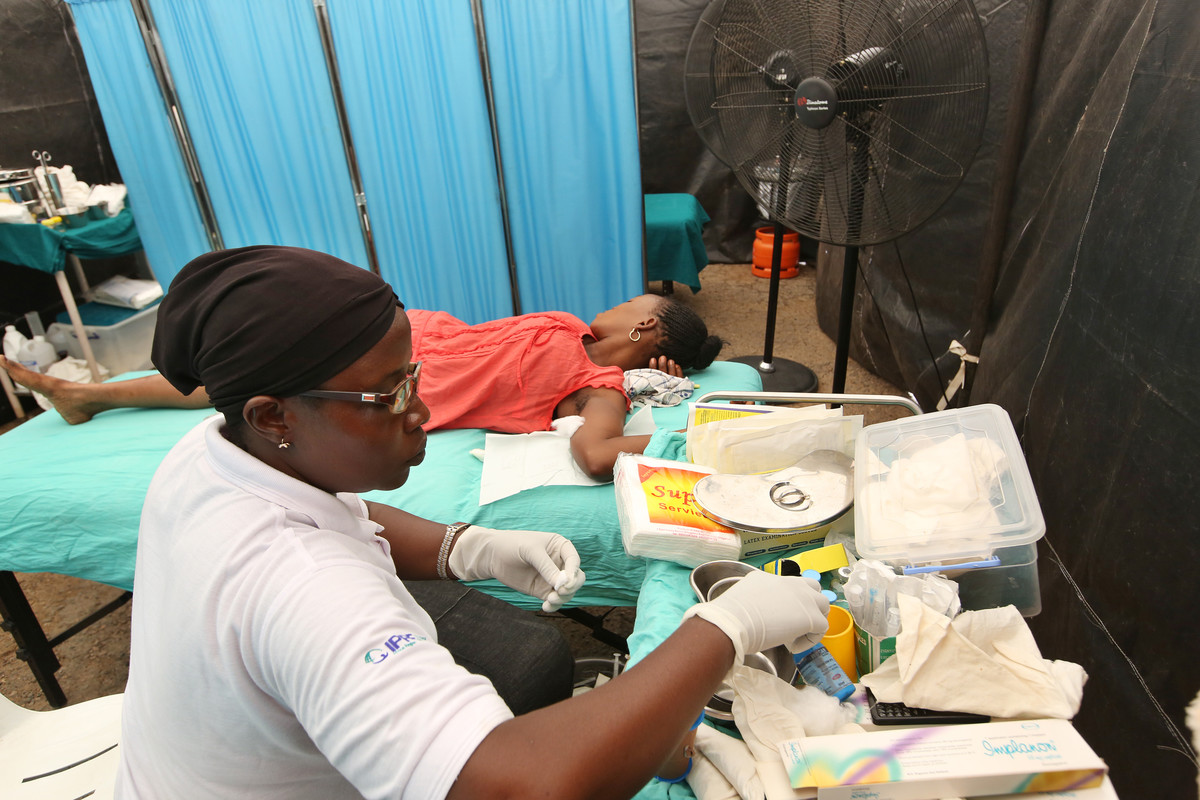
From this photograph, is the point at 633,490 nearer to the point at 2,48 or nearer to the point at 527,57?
the point at 527,57

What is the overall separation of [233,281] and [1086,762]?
3.55 ft

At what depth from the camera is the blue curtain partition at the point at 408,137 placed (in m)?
3.47

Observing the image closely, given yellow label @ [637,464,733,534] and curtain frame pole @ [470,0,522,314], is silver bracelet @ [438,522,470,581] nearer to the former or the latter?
yellow label @ [637,464,733,534]

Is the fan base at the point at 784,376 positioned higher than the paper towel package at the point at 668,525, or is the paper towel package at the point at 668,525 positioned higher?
the paper towel package at the point at 668,525

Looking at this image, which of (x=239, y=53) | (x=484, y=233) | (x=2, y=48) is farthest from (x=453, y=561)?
(x=2, y=48)

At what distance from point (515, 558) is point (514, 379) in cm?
94

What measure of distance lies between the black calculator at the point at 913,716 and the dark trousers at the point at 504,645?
728mm

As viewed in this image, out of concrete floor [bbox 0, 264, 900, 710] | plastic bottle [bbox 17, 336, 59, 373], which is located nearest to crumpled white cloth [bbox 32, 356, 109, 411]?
plastic bottle [bbox 17, 336, 59, 373]

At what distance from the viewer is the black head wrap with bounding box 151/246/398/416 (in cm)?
80

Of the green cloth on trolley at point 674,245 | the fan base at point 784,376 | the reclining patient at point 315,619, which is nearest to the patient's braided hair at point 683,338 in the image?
the fan base at point 784,376

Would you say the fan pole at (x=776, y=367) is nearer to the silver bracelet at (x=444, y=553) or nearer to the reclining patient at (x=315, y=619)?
the silver bracelet at (x=444, y=553)

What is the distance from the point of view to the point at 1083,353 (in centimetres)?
156

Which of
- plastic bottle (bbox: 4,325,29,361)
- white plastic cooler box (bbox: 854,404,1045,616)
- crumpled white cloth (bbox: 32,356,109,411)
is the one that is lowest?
crumpled white cloth (bbox: 32,356,109,411)

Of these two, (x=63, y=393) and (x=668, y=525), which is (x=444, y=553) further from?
(x=63, y=393)
